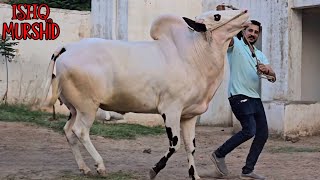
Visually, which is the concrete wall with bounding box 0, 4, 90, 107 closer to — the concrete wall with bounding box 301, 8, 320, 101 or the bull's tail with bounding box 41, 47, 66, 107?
the concrete wall with bounding box 301, 8, 320, 101

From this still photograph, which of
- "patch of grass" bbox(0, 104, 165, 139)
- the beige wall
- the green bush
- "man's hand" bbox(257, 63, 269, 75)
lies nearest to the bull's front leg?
"man's hand" bbox(257, 63, 269, 75)

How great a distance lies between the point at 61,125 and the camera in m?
12.1

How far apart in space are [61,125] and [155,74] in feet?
20.4

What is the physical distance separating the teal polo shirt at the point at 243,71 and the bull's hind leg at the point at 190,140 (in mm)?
623

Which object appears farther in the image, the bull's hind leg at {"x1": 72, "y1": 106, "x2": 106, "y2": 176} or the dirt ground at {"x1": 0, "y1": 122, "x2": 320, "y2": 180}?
the dirt ground at {"x1": 0, "y1": 122, "x2": 320, "y2": 180}

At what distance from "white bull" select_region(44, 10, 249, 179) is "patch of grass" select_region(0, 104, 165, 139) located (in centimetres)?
482

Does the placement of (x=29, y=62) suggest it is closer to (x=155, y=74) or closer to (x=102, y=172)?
(x=102, y=172)

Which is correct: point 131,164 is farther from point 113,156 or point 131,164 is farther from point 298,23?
point 298,23

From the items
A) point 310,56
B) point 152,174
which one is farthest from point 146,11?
point 152,174

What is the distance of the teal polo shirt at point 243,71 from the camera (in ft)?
22.2

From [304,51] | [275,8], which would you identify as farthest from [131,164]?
[304,51]

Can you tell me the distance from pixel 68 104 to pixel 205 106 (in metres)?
1.49

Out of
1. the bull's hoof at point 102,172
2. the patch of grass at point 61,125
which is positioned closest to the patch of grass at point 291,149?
the patch of grass at point 61,125

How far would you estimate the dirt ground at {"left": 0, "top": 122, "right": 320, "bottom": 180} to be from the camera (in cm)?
708
